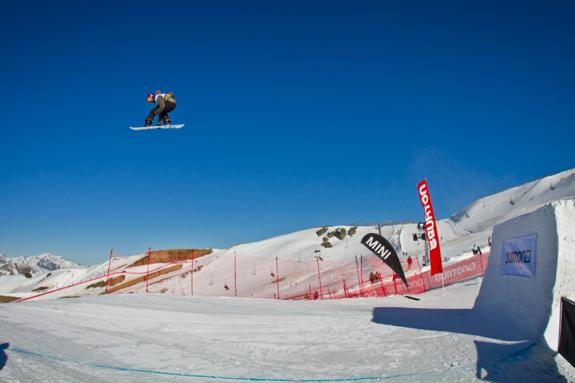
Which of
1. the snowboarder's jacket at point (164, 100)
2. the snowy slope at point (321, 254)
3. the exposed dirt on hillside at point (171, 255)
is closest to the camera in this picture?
the snowboarder's jacket at point (164, 100)

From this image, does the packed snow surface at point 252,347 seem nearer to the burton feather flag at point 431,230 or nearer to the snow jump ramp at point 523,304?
the snow jump ramp at point 523,304

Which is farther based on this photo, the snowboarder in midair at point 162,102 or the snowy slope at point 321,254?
the snowy slope at point 321,254

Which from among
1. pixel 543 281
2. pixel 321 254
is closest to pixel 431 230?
pixel 543 281

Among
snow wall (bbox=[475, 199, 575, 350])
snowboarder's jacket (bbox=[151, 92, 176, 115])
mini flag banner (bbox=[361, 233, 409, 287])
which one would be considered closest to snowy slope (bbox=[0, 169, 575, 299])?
mini flag banner (bbox=[361, 233, 409, 287])

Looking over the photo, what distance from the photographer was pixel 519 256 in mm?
8773

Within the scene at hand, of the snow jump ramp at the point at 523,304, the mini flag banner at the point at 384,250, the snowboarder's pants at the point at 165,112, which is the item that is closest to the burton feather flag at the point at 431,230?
the mini flag banner at the point at 384,250

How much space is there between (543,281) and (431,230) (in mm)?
9964

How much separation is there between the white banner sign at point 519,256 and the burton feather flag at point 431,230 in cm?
701

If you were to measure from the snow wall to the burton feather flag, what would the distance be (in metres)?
7.67

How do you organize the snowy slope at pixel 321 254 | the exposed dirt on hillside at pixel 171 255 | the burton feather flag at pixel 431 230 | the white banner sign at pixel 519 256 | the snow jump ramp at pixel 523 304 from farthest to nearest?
the exposed dirt on hillside at pixel 171 255, the snowy slope at pixel 321 254, the burton feather flag at pixel 431 230, the white banner sign at pixel 519 256, the snow jump ramp at pixel 523 304

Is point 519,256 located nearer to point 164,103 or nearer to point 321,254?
A: point 164,103

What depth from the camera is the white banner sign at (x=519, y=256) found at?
26.6 ft

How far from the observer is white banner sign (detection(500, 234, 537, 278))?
26.6 feet

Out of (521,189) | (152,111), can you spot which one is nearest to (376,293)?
(152,111)
